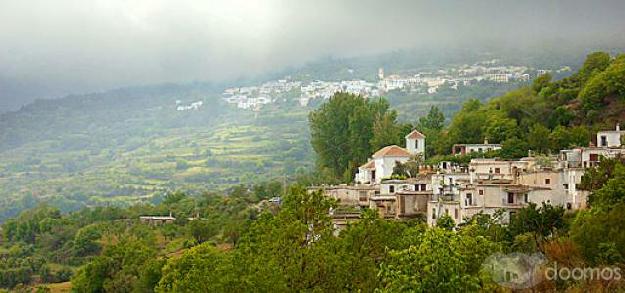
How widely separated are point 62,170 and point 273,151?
2006 inches

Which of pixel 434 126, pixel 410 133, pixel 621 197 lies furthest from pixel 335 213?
pixel 434 126

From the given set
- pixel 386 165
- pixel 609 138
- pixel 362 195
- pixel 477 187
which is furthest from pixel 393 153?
pixel 477 187

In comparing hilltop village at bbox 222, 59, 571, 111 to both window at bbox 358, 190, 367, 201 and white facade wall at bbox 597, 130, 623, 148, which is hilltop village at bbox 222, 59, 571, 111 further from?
window at bbox 358, 190, 367, 201

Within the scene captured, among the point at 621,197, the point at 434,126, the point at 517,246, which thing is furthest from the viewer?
the point at 434,126

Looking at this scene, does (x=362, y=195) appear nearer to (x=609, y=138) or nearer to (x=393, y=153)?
(x=393, y=153)

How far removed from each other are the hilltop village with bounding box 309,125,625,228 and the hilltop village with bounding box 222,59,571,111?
64397mm

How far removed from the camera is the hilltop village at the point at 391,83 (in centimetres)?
11094

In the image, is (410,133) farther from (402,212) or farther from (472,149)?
(402,212)

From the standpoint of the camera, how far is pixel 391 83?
139m

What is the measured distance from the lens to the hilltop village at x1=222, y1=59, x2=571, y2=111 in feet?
364

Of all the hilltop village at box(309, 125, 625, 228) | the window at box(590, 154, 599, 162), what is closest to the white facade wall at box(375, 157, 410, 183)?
the hilltop village at box(309, 125, 625, 228)

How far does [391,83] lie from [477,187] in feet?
363

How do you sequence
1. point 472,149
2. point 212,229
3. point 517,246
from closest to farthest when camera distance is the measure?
point 517,246
point 472,149
point 212,229

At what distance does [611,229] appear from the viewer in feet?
55.7
